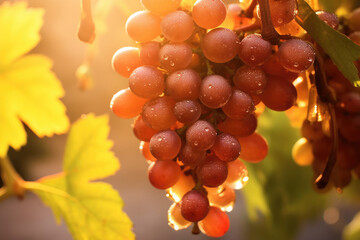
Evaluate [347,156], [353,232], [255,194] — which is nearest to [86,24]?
[347,156]

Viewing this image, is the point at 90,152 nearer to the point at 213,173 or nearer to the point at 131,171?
the point at 213,173

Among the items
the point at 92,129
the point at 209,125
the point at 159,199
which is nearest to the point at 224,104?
the point at 209,125

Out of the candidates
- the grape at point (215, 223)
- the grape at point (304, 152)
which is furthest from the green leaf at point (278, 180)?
the grape at point (215, 223)

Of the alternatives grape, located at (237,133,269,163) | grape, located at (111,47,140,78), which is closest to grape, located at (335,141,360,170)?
A: grape, located at (237,133,269,163)

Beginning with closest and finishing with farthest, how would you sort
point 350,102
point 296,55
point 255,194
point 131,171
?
1. point 296,55
2. point 350,102
3. point 255,194
4. point 131,171

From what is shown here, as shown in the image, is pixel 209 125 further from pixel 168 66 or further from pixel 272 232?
pixel 272 232

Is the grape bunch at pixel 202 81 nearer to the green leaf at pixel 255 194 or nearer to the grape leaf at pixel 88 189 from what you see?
the grape leaf at pixel 88 189
